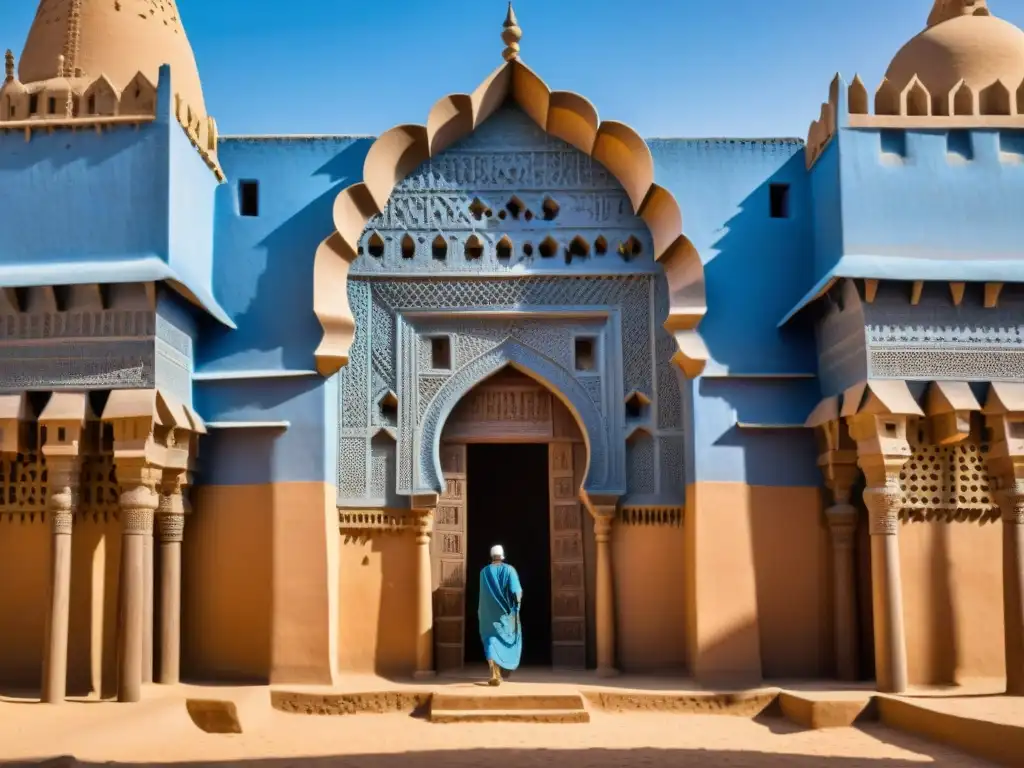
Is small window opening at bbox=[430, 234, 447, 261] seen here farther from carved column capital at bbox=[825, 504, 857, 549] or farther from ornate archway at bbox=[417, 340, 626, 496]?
carved column capital at bbox=[825, 504, 857, 549]

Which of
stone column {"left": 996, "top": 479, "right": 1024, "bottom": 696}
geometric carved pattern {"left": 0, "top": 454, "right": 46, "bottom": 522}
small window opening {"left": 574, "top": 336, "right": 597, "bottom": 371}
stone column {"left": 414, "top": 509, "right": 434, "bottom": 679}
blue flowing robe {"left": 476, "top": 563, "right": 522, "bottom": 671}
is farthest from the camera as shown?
small window opening {"left": 574, "top": 336, "right": 597, "bottom": 371}

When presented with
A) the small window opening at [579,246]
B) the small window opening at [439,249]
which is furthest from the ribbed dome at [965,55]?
the small window opening at [439,249]

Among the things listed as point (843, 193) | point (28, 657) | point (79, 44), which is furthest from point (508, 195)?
point (28, 657)

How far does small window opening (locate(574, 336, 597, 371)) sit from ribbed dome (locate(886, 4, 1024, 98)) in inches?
146

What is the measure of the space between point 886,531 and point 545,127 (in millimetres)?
4952

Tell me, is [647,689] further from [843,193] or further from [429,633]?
[843,193]

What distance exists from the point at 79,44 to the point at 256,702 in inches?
245

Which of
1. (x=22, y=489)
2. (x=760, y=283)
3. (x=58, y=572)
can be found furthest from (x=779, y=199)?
(x=22, y=489)

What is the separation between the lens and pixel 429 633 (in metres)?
11.5

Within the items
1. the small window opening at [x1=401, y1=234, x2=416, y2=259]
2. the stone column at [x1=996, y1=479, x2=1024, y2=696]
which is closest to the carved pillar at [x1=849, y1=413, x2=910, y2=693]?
the stone column at [x1=996, y1=479, x2=1024, y2=696]

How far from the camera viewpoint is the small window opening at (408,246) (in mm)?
12031

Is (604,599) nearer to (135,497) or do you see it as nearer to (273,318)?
→ (273,318)

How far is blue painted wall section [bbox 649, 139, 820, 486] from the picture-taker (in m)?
11.5

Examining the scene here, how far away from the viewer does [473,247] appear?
1205 cm
